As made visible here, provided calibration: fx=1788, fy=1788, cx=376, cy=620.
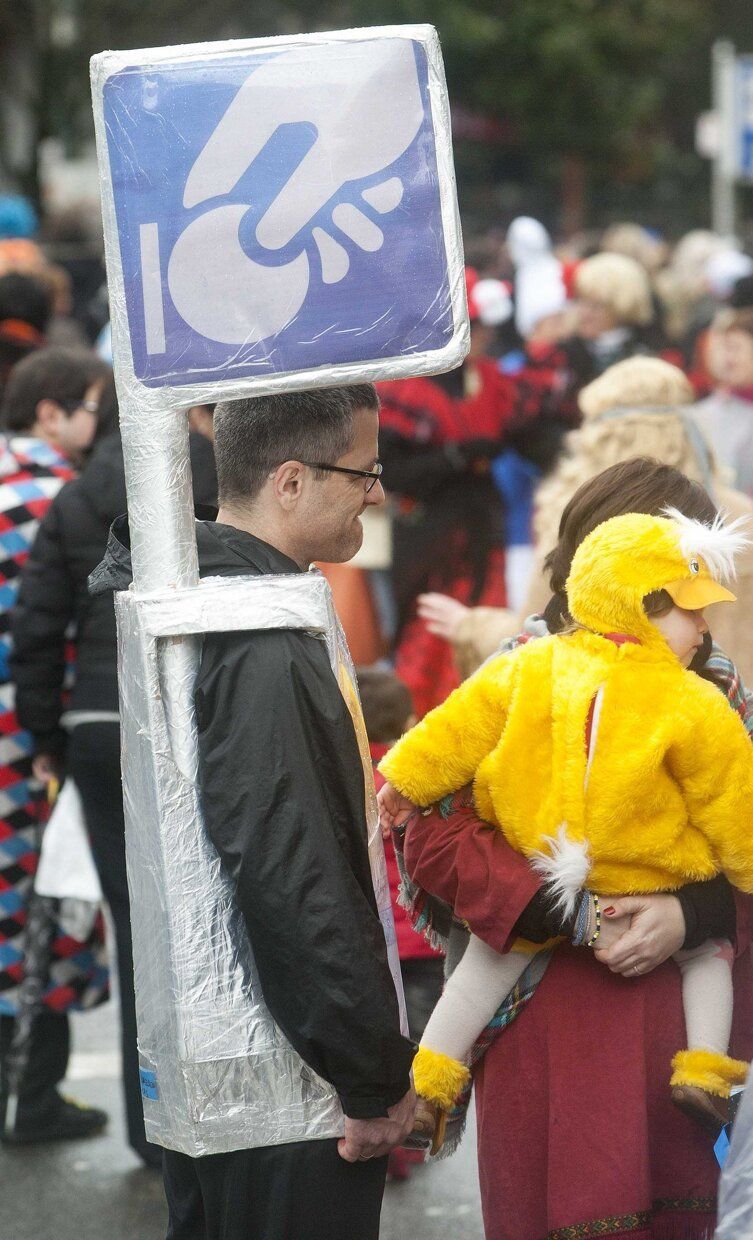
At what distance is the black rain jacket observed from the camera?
97.5 inches

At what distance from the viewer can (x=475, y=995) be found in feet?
9.71

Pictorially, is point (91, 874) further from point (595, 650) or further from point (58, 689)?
point (595, 650)

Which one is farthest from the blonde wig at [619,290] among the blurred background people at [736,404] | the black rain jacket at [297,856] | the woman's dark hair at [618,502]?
the black rain jacket at [297,856]

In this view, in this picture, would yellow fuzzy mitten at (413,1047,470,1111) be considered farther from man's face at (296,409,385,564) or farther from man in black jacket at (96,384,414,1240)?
man's face at (296,409,385,564)

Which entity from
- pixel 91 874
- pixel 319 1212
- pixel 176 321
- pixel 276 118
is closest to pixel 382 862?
pixel 319 1212

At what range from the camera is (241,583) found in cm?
255

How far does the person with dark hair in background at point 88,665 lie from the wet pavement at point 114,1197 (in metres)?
0.13

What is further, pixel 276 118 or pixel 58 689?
pixel 58 689

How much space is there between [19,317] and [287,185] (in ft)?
14.4

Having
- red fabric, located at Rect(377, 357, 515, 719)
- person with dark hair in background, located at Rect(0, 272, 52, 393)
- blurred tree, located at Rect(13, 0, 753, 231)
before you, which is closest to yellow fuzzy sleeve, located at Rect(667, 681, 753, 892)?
red fabric, located at Rect(377, 357, 515, 719)

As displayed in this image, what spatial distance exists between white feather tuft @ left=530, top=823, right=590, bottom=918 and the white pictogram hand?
92 centimetres

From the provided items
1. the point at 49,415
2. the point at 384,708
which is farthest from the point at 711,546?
the point at 49,415

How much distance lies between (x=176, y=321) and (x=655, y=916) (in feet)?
3.90

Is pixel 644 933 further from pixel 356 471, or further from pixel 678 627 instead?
pixel 356 471
